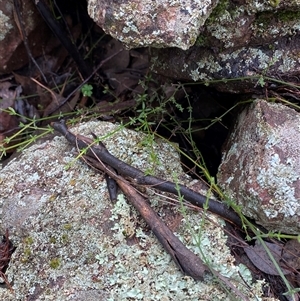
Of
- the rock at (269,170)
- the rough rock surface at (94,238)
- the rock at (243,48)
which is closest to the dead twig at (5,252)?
the rough rock surface at (94,238)

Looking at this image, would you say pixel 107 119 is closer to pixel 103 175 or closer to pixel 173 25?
pixel 103 175

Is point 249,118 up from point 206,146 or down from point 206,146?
up

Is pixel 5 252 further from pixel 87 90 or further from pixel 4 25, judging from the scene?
pixel 4 25

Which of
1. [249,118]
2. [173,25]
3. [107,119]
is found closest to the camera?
[173,25]

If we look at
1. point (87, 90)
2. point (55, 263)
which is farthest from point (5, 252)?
point (87, 90)

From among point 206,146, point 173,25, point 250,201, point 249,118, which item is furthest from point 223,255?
point 173,25
